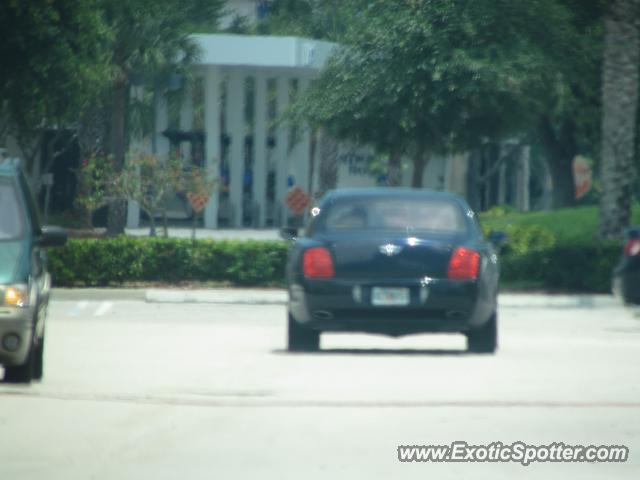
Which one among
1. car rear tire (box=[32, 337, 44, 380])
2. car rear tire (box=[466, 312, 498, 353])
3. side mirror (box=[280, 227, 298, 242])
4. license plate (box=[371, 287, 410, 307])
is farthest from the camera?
side mirror (box=[280, 227, 298, 242])

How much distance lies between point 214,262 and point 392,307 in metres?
12.5

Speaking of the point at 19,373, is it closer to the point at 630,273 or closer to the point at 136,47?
the point at 630,273

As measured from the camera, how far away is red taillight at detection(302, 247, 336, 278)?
14797 millimetres

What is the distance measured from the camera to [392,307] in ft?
48.4

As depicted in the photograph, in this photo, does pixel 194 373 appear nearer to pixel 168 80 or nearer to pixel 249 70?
pixel 168 80

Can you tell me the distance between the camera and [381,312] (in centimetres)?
1475

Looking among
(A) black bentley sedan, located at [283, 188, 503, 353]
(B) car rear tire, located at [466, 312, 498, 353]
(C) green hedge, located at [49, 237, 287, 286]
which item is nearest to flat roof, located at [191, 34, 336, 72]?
(C) green hedge, located at [49, 237, 287, 286]

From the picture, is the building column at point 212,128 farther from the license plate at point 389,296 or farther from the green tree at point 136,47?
the license plate at point 389,296

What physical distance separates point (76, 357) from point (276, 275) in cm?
1183

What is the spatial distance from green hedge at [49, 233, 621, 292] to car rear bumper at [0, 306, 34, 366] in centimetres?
1435

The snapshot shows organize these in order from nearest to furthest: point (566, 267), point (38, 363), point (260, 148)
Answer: point (38, 363)
point (566, 267)
point (260, 148)

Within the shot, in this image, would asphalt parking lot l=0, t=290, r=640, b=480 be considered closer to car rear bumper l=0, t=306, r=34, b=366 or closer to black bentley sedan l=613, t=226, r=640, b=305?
car rear bumper l=0, t=306, r=34, b=366

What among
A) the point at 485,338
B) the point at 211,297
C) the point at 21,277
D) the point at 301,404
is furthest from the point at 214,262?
the point at 301,404

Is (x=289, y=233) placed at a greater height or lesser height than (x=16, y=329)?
greater
